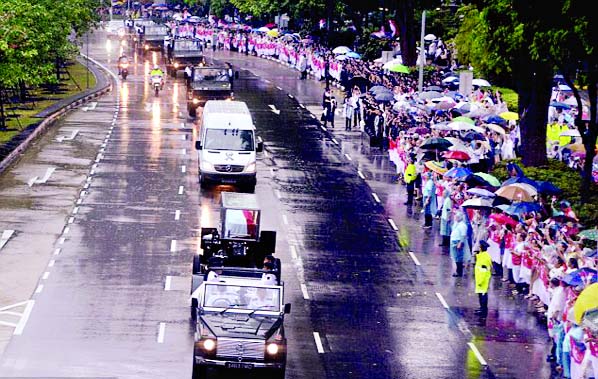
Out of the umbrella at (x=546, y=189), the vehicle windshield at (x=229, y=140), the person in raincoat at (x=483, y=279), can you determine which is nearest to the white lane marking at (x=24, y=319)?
the person in raincoat at (x=483, y=279)

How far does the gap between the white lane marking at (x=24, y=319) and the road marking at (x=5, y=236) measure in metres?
6.19

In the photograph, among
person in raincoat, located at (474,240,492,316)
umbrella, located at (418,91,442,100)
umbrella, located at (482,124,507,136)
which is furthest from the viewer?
umbrella, located at (418,91,442,100)

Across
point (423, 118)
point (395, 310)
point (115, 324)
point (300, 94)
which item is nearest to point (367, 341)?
point (395, 310)

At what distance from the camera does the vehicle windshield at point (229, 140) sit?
4522 centimetres

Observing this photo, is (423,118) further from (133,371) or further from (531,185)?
(133,371)

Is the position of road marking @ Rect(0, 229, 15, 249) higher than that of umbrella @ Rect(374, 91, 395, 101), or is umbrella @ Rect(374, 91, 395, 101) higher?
umbrella @ Rect(374, 91, 395, 101)

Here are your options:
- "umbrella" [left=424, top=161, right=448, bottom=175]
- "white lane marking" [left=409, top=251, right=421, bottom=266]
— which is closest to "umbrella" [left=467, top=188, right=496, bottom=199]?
"white lane marking" [left=409, top=251, right=421, bottom=266]

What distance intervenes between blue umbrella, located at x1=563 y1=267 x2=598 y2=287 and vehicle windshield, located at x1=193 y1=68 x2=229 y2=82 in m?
39.1

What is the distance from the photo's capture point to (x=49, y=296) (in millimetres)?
30594

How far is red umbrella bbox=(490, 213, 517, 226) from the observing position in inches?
1336

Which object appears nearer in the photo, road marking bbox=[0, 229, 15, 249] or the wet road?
A: the wet road

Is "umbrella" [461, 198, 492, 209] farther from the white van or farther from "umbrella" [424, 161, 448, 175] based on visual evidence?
the white van

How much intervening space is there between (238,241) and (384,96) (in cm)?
2734

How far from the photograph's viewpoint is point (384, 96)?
57062 millimetres
